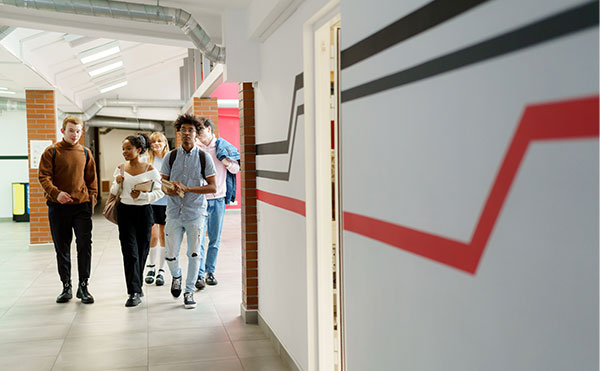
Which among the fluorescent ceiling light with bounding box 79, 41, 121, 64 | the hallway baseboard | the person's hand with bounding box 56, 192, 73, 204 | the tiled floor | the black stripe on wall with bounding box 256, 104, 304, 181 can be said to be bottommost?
the tiled floor

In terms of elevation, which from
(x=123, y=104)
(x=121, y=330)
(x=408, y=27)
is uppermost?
(x=123, y=104)

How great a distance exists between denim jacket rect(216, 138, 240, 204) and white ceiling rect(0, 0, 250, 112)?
45.0 inches

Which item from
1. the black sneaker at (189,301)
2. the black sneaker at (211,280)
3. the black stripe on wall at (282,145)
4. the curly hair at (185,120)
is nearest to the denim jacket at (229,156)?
the black sneaker at (211,280)

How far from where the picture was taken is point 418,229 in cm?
186

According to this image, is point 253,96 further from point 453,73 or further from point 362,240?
point 453,73

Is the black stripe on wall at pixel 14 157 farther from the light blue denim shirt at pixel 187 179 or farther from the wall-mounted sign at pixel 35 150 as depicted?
the light blue denim shirt at pixel 187 179

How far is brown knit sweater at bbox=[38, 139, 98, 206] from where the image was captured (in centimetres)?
546

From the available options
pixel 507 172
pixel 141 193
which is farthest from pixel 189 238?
pixel 507 172

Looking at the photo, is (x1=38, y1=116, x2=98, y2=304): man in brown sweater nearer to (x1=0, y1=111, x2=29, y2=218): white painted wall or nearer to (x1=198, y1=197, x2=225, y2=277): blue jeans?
(x1=198, y1=197, x2=225, y2=277): blue jeans

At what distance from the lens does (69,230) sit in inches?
218

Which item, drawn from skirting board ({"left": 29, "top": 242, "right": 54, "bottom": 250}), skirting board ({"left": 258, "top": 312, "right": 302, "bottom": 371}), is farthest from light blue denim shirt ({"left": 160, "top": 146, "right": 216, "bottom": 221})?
skirting board ({"left": 29, "top": 242, "right": 54, "bottom": 250})

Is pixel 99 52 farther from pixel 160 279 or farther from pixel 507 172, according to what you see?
pixel 507 172

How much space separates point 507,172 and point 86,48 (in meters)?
9.41

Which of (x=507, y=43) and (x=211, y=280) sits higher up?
(x=507, y=43)
